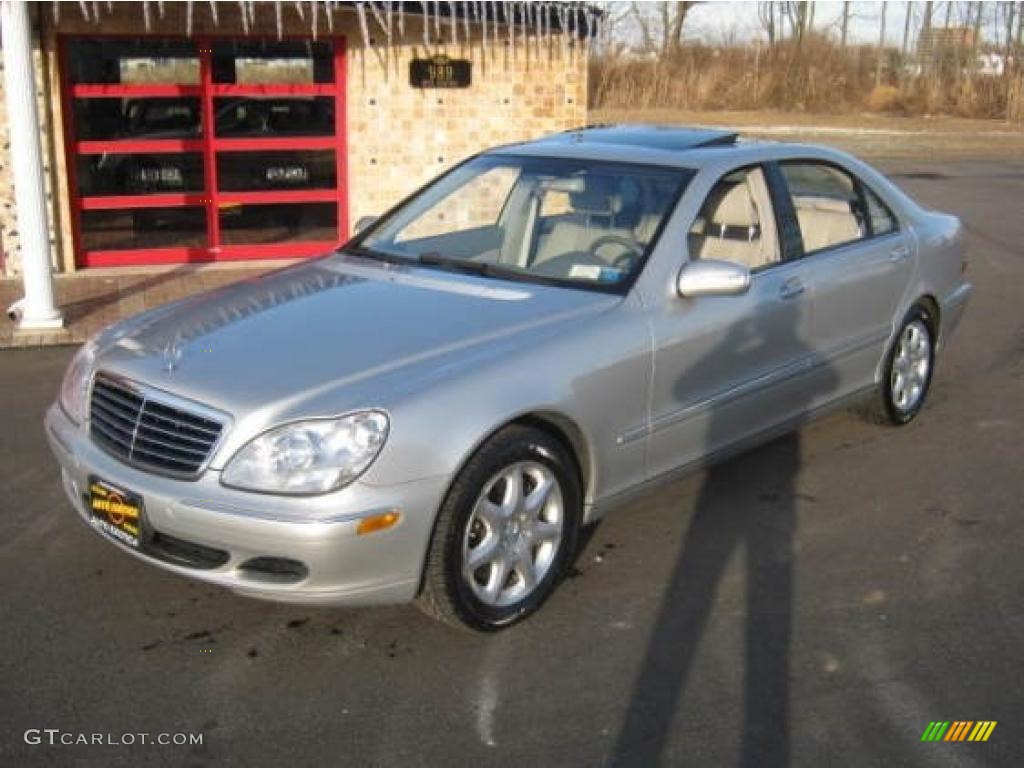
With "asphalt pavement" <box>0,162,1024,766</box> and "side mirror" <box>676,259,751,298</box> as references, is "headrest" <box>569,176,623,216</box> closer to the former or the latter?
"side mirror" <box>676,259,751,298</box>

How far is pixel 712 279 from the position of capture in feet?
14.6

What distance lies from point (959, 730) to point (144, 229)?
9.51 m

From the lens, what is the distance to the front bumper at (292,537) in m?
3.49

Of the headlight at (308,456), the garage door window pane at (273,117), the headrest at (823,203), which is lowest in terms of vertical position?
the headlight at (308,456)

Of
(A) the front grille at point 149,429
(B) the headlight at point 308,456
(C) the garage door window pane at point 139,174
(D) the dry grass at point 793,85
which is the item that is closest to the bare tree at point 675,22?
(D) the dry grass at point 793,85

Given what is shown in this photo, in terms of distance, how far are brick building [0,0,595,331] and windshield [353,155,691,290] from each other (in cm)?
514

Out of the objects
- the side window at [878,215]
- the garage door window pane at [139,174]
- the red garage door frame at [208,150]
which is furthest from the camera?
the garage door window pane at [139,174]

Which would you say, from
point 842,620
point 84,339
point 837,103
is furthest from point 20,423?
point 837,103

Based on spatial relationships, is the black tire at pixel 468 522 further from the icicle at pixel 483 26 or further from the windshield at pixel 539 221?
the icicle at pixel 483 26

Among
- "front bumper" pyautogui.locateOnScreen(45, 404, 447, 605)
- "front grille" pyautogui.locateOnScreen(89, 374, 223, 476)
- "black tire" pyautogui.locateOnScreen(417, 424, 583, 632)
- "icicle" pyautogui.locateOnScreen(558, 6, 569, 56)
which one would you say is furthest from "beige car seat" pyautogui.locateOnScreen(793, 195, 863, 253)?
"icicle" pyautogui.locateOnScreen(558, 6, 569, 56)

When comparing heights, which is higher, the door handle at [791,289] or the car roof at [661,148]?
the car roof at [661,148]

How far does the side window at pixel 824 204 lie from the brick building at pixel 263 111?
17.6 feet

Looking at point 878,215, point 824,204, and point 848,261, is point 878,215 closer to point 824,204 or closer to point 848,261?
point 824,204

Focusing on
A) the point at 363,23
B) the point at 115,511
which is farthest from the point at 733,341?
the point at 363,23
